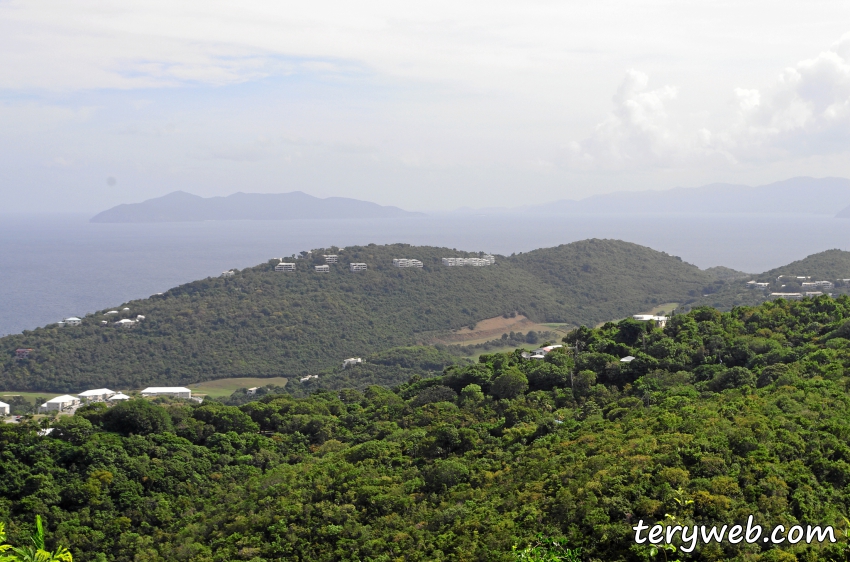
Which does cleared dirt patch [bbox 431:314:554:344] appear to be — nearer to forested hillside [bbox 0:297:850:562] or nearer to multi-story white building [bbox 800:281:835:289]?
multi-story white building [bbox 800:281:835:289]

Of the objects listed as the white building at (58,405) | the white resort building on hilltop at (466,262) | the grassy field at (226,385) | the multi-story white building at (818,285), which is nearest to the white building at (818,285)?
the multi-story white building at (818,285)

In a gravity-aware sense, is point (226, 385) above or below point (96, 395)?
below

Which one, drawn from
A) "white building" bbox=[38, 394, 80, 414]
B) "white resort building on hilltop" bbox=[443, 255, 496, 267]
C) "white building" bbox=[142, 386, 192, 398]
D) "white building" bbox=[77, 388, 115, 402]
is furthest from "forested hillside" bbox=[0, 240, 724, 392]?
"white building" bbox=[38, 394, 80, 414]

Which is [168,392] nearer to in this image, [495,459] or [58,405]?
[58,405]

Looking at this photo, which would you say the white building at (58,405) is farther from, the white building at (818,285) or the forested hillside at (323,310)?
the white building at (818,285)

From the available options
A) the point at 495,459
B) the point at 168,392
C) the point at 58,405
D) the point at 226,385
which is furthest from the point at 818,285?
the point at 58,405
